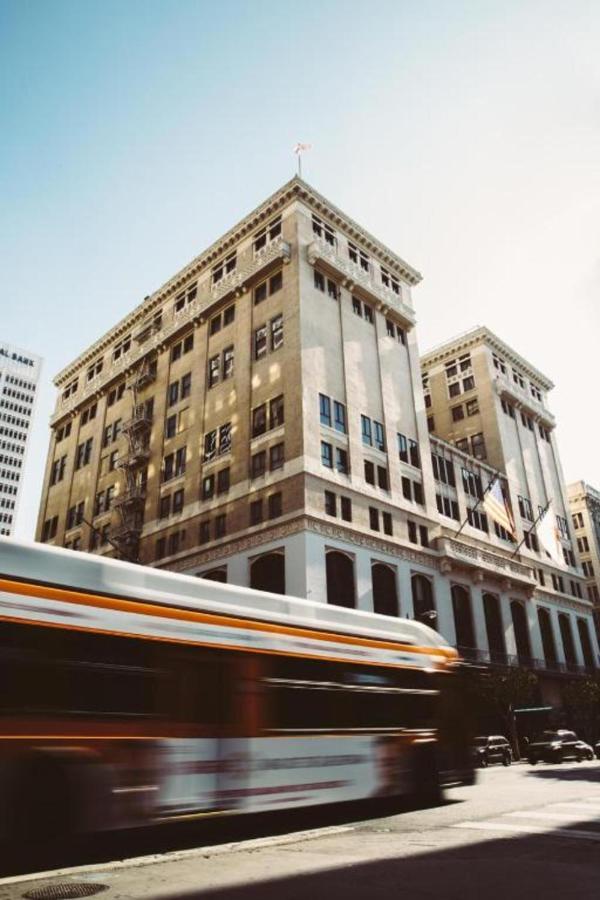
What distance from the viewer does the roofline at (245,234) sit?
44219 millimetres

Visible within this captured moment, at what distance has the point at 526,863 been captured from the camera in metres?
7.00

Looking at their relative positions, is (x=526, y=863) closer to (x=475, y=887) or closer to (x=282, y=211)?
(x=475, y=887)

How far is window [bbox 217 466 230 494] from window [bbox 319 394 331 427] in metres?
6.94

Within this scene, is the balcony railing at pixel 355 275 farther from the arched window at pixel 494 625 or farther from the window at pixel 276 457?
the arched window at pixel 494 625

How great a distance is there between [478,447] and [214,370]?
2682cm

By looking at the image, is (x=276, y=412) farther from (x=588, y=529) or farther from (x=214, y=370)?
(x=588, y=529)

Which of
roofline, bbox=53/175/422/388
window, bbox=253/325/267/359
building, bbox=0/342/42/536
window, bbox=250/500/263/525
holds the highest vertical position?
building, bbox=0/342/42/536

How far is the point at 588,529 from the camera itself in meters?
84.4

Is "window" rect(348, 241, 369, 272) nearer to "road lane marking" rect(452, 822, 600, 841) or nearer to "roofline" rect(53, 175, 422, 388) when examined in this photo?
"roofline" rect(53, 175, 422, 388)

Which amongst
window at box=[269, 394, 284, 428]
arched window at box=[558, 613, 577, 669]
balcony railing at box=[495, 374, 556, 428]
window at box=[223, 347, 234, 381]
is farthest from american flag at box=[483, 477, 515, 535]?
balcony railing at box=[495, 374, 556, 428]

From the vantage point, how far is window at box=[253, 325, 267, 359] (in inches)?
1595

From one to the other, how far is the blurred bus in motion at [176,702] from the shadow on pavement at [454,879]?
1.83 m

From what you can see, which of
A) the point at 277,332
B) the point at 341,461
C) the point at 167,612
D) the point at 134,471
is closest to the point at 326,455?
the point at 341,461

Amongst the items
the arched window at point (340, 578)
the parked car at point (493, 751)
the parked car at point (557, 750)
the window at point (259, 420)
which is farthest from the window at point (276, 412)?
the parked car at point (557, 750)
